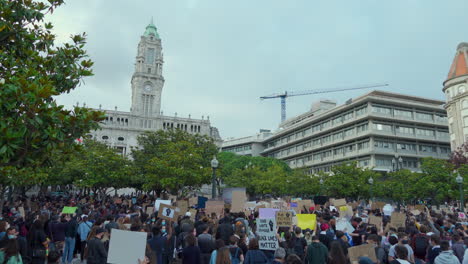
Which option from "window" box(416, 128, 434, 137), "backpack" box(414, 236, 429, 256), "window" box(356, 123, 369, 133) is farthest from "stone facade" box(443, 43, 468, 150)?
"backpack" box(414, 236, 429, 256)

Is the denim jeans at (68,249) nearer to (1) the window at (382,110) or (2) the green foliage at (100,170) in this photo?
(2) the green foliage at (100,170)

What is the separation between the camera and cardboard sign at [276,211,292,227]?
441 inches

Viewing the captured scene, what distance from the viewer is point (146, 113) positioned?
10175 centimetres

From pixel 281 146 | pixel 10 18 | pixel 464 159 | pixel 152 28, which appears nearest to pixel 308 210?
pixel 10 18

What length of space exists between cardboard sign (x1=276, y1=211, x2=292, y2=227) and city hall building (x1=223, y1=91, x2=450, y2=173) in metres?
50.0

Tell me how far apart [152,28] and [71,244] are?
108 m

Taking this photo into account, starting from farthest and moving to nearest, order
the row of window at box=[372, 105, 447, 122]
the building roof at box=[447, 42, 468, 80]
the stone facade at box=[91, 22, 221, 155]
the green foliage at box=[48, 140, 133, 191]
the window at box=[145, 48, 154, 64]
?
the window at box=[145, 48, 154, 64], the stone facade at box=[91, 22, 221, 155], the row of window at box=[372, 105, 447, 122], the building roof at box=[447, 42, 468, 80], the green foliage at box=[48, 140, 133, 191]

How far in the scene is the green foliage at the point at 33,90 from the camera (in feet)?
21.9

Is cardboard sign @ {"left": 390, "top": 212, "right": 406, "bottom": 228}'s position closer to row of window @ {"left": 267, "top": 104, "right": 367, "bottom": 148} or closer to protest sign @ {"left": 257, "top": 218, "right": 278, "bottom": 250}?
protest sign @ {"left": 257, "top": 218, "right": 278, "bottom": 250}

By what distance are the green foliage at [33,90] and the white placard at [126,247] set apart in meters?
2.38

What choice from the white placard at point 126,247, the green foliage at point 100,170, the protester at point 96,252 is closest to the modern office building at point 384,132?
the green foliage at point 100,170

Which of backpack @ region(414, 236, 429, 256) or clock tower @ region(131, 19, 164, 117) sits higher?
clock tower @ region(131, 19, 164, 117)

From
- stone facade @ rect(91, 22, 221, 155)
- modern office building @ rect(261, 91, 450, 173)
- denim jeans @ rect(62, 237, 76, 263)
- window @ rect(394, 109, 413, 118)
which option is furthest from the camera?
stone facade @ rect(91, 22, 221, 155)

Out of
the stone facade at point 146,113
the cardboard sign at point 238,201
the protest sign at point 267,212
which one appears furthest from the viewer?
the stone facade at point 146,113
